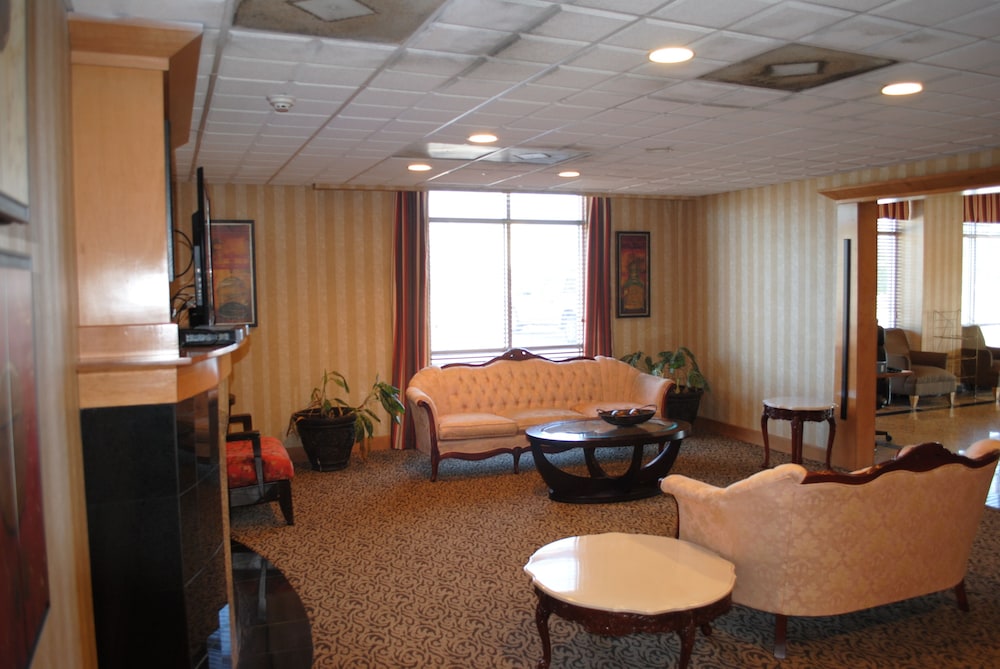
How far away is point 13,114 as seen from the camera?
1479 mm

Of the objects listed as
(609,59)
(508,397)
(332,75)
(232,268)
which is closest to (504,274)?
(508,397)

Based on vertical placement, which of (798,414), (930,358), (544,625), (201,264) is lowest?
(544,625)

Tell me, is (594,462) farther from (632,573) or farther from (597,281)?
(597,281)

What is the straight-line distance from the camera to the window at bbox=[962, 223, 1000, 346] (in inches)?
433

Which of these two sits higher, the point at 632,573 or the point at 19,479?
the point at 19,479

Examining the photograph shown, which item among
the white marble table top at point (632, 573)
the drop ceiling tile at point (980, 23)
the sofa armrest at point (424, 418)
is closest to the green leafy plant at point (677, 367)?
the sofa armrest at point (424, 418)

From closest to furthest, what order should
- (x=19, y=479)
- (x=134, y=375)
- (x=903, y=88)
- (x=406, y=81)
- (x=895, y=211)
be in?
(x=19, y=479)
(x=134, y=375)
(x=406, y=81)
(x=903, y=88)
(x=895, y=211)

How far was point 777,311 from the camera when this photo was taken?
25.1 feet

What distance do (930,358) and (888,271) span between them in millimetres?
1323

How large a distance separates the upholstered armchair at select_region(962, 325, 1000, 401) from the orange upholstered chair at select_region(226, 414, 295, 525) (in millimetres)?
9492

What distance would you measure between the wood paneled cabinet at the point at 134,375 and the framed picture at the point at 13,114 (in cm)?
101

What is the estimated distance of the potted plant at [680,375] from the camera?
812cm

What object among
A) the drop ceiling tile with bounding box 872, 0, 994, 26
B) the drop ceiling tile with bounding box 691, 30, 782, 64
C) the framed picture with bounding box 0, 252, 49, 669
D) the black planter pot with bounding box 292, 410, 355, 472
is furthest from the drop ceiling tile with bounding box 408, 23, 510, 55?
the black planter pot with bounding box 292, 410, 355, 472

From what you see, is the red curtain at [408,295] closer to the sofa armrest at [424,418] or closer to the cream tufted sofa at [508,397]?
the cream tufted sofa at [508,397]
